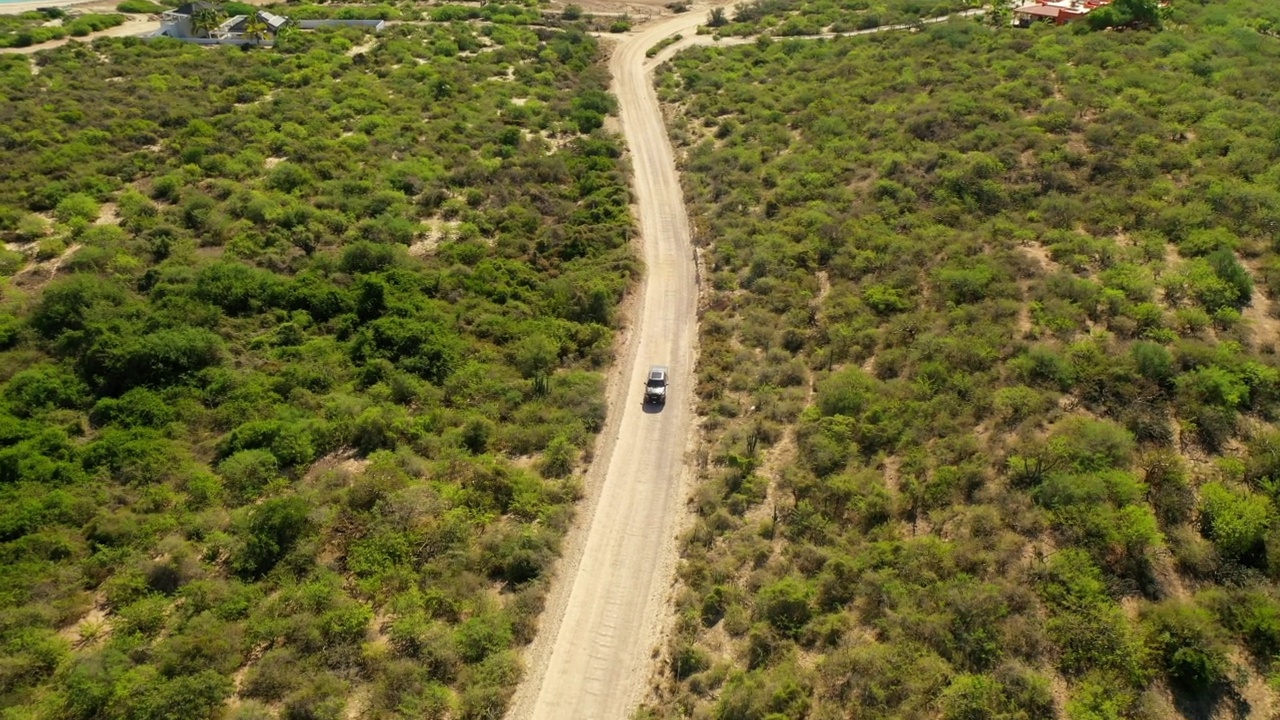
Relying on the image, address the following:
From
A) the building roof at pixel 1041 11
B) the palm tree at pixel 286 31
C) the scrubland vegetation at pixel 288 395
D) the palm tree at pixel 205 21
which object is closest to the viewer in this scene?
the scrubland vegetation at pixel 288 395

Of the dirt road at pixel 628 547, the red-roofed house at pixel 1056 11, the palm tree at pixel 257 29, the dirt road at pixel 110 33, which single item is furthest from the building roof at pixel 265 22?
the red-roofed house at pixel 1056 11

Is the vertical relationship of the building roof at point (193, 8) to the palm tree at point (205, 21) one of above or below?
above

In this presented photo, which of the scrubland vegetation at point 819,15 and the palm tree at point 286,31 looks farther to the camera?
the scrubland vegetation at point 819,15

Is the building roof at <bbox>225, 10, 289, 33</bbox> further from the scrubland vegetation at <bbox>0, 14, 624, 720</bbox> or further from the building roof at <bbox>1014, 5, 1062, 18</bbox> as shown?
the building roof at <bbox>1014, 5, 1062, 18</bbox>

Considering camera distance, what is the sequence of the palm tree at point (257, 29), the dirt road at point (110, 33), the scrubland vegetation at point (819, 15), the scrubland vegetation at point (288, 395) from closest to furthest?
the scrubland vegetation at point (288, 395), the dirt road at point (110, 33), the palm tree at point (257, 29), the scrubland vegetation at point (819, 15)

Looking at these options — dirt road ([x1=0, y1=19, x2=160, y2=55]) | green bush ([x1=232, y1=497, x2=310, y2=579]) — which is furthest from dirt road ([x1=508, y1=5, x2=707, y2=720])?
dirt road ([x1=0, y1=19, x2=160, y2=55])

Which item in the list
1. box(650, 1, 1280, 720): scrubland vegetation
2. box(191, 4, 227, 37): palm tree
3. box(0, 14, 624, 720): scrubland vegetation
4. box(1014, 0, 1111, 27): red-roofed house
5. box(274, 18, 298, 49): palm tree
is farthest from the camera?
box(191, 4, 227, 37): palm tree

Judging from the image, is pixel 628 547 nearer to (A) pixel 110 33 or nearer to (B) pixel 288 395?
(B) pixel 288 395

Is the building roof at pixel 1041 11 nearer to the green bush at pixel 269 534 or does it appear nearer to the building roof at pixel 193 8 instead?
the green bush at pixel 269 534
